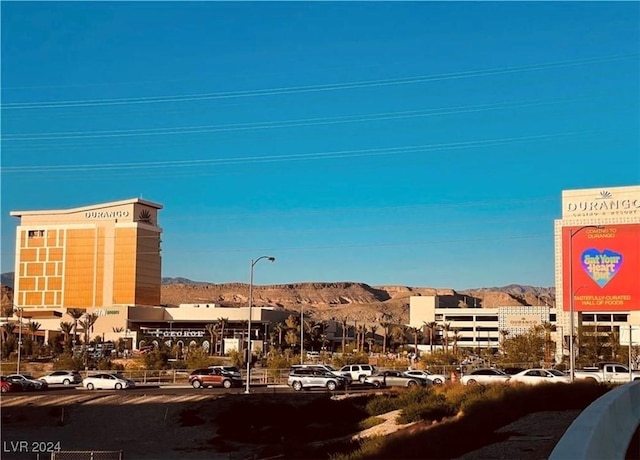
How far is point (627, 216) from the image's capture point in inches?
4432

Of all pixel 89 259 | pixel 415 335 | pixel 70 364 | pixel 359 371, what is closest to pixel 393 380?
pixel 359 371

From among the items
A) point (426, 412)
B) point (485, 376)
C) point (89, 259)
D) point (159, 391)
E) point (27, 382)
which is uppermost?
point (89, 259)

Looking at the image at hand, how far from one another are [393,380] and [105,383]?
20.9 metres

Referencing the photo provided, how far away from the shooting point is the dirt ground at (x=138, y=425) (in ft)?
117

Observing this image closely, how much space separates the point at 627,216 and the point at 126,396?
86477mm

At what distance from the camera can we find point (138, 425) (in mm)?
42500

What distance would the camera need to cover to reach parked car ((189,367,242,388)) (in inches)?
2254

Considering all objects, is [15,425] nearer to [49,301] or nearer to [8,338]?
[8,338]

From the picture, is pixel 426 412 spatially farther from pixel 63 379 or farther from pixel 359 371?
pixel 63 379

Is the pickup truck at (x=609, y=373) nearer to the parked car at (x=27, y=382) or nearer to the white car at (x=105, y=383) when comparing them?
the white car at (x=105, y=383)

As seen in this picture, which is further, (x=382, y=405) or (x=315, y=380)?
(x=315, y=380)

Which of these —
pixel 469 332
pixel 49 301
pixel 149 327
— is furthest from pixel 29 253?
pixel 469 332

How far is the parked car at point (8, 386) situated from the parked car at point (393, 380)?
25157mm

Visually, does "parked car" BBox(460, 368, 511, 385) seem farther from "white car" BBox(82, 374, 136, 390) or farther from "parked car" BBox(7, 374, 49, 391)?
"parked car" BBox(7, 374, 49, 391)
